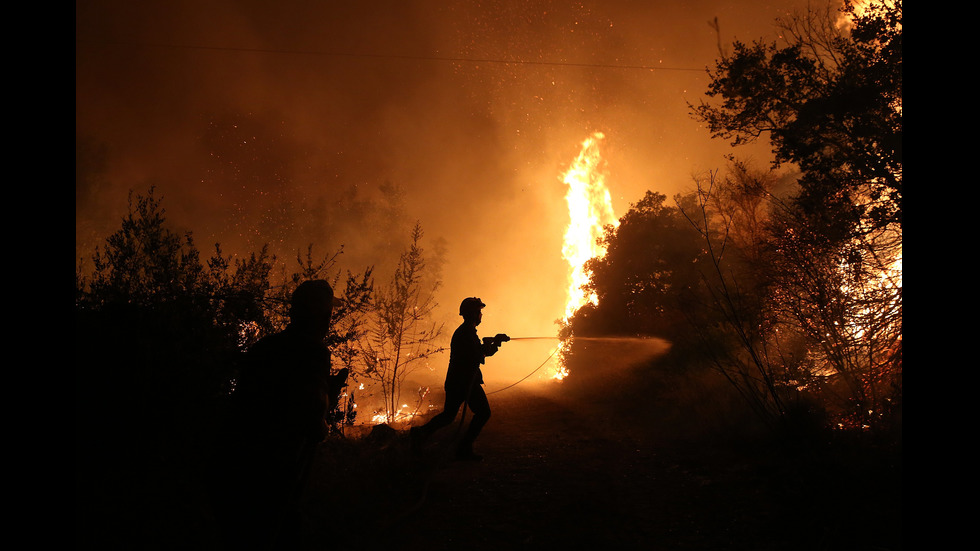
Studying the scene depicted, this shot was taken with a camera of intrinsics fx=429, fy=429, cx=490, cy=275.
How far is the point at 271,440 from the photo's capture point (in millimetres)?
2193

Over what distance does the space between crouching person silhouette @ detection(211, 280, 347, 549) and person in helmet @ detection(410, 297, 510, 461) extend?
365cm

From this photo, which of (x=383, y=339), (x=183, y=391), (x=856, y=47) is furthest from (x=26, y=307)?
(x=856, y=47)

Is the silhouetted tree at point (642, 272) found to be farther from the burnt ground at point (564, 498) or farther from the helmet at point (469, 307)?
the helmet at point (469, 307)

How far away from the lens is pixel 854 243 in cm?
838

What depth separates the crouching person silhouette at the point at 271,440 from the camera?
2.09 m

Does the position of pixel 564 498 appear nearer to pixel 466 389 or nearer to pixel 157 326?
pixel 466 389

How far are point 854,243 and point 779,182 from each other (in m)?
11.9

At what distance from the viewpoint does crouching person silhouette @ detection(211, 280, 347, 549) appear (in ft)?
6.86

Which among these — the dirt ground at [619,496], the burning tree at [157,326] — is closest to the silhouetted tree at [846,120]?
the dirt ground at [619,496]

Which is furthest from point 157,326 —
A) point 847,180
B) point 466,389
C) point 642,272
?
point 642,272

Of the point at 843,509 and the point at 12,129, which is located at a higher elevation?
the point at 12,129

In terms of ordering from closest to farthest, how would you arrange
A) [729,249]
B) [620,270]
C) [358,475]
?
[358,475], [729,249], [620,270]

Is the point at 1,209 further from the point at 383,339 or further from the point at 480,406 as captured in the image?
the point at 383,339

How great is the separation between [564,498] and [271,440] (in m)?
3.47
